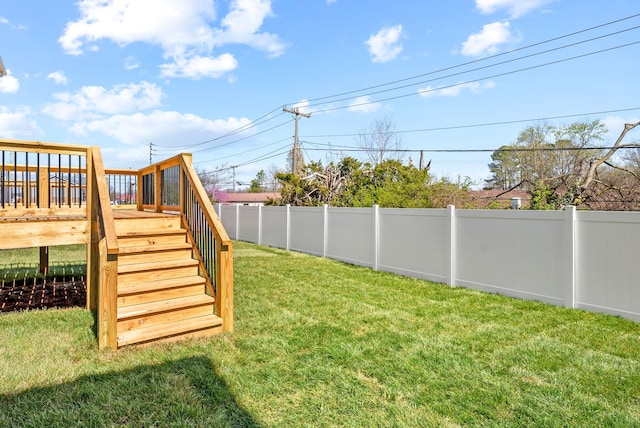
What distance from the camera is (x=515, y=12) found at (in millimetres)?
9742

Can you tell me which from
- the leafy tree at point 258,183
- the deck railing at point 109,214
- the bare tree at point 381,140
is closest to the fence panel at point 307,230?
the deck railing at point 109,214

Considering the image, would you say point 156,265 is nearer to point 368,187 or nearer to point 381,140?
point 368,187

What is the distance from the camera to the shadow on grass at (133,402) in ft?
6.75

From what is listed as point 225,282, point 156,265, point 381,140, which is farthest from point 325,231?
point 381,140

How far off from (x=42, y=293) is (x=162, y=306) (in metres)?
3.11

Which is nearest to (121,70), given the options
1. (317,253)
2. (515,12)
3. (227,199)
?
(317,253)

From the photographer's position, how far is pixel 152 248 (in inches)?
166

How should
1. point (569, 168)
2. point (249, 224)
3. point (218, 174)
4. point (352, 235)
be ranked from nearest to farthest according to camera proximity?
point (352, 235) → point (249, 224) → point (569, 168) → point (218, 174)

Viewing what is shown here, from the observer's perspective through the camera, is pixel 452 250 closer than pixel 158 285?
No

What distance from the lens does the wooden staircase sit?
11.0ft

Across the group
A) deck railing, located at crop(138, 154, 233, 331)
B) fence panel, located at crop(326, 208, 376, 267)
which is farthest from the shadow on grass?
fence panel, located at crop(326, 208, 376, 267)

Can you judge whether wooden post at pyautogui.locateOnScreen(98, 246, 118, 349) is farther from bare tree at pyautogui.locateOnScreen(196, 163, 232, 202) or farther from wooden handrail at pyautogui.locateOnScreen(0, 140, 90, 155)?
bare tree at pyautogui.locateOnScreen(196, 163, 232, 202)

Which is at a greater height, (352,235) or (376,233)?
(376,233)

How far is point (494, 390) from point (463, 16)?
10549 mm
